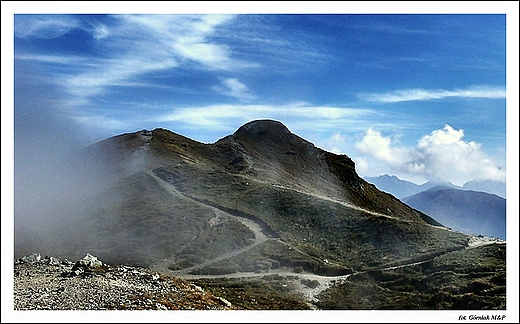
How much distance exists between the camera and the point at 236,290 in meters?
34.6

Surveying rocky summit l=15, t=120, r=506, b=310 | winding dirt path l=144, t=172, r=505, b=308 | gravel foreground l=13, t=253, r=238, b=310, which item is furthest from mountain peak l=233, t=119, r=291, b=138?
gravel foreground l=13, t=253, r=238, b=310

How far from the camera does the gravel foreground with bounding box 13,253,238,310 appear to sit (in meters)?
22.7

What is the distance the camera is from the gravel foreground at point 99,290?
74.3ft

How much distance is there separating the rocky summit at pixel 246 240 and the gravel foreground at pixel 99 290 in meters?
0.42

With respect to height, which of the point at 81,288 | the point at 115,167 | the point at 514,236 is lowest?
the point at 81,288

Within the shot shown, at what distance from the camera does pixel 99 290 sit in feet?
80.4

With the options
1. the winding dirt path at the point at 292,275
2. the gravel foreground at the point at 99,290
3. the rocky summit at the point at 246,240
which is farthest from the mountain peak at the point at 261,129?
the gravel foreground at the point at 99,290

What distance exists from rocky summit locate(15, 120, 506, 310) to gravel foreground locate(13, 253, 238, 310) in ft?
1.39

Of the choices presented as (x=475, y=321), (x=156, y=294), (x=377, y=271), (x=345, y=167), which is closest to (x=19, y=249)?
(x=156, y=294)

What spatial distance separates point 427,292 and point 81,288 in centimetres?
2237

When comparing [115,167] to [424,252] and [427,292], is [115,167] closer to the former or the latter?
[424,252]

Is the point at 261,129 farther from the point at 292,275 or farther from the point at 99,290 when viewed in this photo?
the point at 99,290

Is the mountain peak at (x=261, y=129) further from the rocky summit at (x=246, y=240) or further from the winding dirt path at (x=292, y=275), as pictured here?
the winding dirt path at (x=292, y=275)

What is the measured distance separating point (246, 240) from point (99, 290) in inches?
1086
